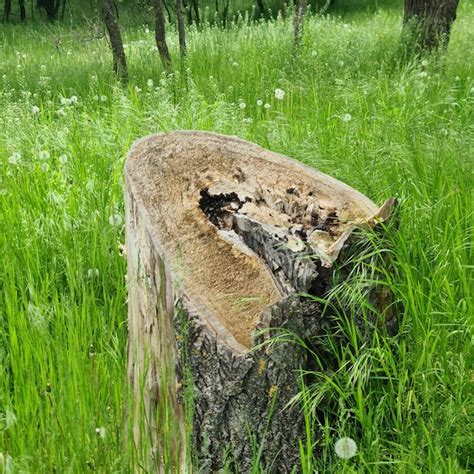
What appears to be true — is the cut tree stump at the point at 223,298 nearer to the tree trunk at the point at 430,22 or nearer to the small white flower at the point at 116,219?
the small white flower at the point at 116,219

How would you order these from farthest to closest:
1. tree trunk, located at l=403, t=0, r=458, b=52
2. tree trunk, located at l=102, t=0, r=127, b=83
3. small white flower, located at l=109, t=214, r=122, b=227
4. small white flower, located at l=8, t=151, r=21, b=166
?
tree trunk, located at l=403, t=0, r=458, b=52
tree trunk, located at l=102, t=0, r=127, b=83
small white flower, located at l=8, t=151, r=21, b=166
small white flower, located at l=109, t=214, r=122, b=227

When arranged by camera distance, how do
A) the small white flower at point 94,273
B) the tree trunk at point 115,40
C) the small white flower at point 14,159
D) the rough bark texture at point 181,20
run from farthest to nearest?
the rough bark texture at point 181,20 → the tree trunk at point 115,40 → the small white flower at point 14,159 → the small white flower at point 94,273

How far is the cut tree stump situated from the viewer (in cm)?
193

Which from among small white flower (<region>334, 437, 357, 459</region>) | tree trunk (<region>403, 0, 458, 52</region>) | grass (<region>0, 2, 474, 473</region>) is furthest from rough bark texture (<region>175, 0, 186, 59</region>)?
small white flower (<region>334, 437, 357, 459</region>)

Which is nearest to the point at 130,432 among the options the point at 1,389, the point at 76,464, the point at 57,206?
the point at 76,464

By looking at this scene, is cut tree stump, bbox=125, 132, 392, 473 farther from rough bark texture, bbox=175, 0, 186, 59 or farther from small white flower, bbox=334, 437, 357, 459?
rough bark texture, bbox=175, 0, 186, 59

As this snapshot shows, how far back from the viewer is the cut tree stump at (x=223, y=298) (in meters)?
1.93

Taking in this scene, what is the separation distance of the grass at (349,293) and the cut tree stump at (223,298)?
110 mm

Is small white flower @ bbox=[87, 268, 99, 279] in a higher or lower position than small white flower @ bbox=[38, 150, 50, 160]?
lower

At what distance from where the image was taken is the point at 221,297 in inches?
84.1

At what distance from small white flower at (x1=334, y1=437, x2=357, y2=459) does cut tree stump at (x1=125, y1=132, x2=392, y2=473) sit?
164 millimetres

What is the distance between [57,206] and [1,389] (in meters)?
1.53

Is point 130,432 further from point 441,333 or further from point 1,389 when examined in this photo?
point 441,333

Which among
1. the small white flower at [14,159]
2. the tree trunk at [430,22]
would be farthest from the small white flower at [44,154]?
the tree trunk at [430,22]
